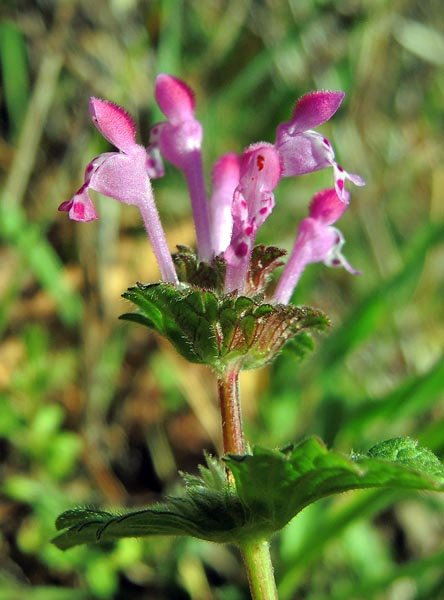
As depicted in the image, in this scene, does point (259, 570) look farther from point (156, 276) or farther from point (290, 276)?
point (156, 276)

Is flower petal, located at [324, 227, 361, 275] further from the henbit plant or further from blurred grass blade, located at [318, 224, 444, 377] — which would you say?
blurred grass blade, located at [318, 224, 444, 377]

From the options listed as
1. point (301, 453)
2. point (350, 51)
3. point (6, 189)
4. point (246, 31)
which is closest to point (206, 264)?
point (301, 453)

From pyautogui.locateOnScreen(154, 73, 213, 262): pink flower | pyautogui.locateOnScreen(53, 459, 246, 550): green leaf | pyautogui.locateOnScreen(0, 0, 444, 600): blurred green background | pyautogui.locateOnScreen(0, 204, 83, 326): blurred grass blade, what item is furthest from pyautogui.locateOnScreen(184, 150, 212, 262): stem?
pyautogui.locateOnScreen(0, 204, 83, 326): blurred grass blade

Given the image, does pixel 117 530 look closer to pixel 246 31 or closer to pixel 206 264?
pixel 206 264

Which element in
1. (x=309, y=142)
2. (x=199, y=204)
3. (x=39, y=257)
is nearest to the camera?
(x=309, y=142)

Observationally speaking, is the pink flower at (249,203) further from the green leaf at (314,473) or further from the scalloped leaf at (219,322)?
the green leaf at (314,473)

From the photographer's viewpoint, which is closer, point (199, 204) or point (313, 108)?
point (313, 108)

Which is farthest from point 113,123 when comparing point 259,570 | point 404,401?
point 404,401
